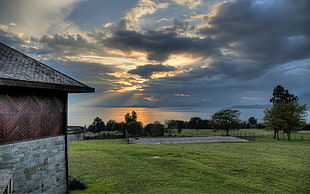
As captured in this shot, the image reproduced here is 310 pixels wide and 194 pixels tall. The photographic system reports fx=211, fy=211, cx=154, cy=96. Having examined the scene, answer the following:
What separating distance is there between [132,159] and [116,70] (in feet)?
42.2

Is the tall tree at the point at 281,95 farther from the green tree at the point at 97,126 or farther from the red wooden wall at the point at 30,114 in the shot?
the red wooden wall at the point at 30,114

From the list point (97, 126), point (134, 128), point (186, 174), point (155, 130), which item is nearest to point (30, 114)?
point (186, 174)

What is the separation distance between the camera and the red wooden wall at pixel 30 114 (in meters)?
6.37

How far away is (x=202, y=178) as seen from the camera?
38.4 ft

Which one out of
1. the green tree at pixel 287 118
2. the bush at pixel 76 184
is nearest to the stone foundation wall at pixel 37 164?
the bush at pixel 76 184

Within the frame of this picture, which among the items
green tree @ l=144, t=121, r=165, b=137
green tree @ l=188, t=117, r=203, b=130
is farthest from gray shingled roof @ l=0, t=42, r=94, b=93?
green tree @ l=188, t=117, r=203, b=130

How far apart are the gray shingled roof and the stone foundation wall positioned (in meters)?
1.99

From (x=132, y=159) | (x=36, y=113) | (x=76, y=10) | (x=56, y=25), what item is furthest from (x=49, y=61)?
(x=36, y=113)

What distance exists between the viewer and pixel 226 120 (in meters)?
41.6

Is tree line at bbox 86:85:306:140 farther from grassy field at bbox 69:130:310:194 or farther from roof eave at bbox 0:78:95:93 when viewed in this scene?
roof eave at bbox 0:78:95:93

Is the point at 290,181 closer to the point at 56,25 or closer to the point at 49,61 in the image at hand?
the point at 56,25

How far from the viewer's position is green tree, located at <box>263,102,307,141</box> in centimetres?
3328

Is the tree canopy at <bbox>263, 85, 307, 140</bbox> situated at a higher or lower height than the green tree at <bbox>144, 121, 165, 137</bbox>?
higher

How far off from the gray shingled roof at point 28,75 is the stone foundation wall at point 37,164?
199 centimetres
